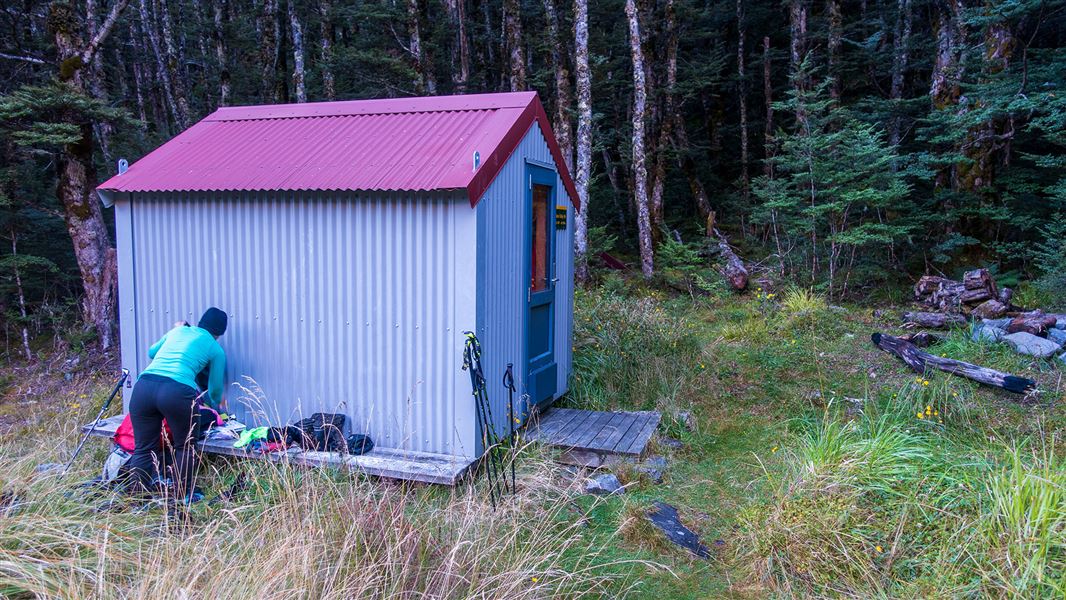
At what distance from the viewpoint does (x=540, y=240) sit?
6258mm

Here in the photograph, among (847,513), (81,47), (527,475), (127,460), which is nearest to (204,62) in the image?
(81,47)

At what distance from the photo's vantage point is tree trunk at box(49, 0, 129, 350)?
872cm

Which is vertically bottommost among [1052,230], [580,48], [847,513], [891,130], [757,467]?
[757,467]

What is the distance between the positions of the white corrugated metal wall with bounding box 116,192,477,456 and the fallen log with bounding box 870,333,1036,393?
5.12m

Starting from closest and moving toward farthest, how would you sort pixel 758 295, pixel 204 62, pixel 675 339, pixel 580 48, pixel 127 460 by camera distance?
pixel 127 460, pixel 675 339, pixel 758 295, pixel 580 48, pixel 204 62

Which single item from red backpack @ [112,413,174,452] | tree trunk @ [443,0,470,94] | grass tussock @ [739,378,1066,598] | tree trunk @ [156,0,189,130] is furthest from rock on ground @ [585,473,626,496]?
tree trunk @ [156,0,189,130]

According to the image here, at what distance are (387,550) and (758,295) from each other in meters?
9.03

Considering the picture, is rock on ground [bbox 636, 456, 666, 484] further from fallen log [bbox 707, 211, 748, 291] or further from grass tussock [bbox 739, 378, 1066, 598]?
fallen log [bbox 707, 211, 748, 291]

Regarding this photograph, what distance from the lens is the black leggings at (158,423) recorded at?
15.3ft

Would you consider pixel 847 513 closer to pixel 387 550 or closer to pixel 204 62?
pixel 387 550

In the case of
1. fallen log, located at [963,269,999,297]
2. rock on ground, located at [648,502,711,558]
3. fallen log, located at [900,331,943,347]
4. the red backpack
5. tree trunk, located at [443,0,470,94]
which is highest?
tree trunk, located at [443,0,470,94]

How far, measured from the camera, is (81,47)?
893 centimetres

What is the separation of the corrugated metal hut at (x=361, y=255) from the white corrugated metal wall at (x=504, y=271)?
21 millimetres

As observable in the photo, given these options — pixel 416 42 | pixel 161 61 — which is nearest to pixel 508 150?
pixel 416 42
